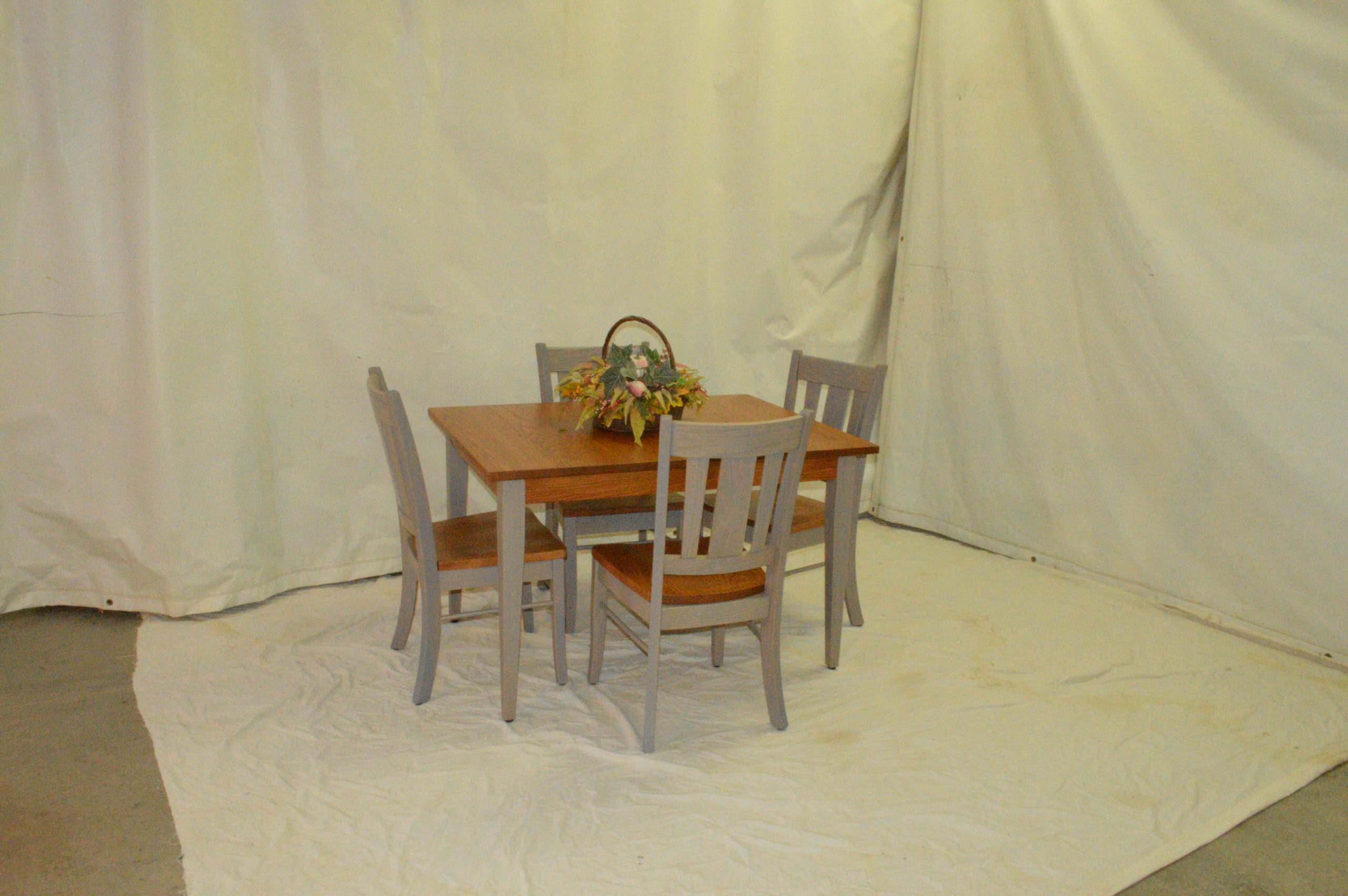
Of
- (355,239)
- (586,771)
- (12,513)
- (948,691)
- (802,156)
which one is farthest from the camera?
(802,156)

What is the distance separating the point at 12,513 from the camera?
2949 millimetres

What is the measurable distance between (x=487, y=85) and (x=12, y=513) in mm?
2052

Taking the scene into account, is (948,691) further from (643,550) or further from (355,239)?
(355,239)

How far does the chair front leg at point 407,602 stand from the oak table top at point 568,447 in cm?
31

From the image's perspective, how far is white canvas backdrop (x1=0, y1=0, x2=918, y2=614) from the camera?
2.82m

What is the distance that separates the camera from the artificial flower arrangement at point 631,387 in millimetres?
2594

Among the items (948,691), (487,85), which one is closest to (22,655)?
(487,85)

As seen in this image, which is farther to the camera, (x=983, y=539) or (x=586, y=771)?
(x=983, y=539)

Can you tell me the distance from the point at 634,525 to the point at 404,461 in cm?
84

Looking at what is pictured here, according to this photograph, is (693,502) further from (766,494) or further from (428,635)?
(428,635)

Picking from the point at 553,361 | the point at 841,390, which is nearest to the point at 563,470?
the point at 553,361

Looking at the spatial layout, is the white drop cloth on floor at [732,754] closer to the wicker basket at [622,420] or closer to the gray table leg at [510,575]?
the gray table leg at [510,575]

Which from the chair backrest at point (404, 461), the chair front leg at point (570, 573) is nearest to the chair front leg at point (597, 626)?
the chair front leg at point (570, 573)

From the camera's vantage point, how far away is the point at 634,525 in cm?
298
